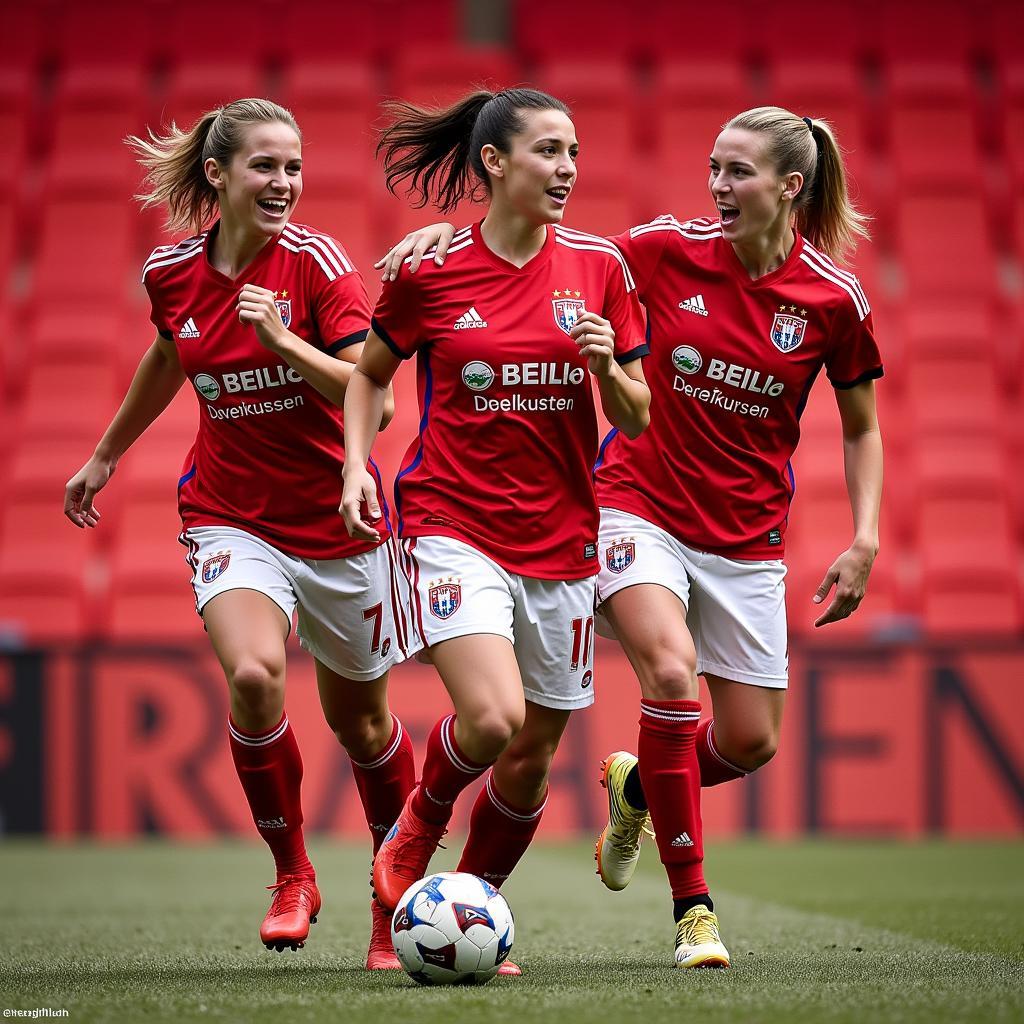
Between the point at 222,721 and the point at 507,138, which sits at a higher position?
the point at 507,138

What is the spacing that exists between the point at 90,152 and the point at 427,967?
34.1 ft

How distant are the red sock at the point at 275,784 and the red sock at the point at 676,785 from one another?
95 centimetres

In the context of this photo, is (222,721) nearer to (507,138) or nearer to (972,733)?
(972,733)

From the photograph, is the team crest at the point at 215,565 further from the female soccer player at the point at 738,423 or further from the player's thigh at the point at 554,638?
the female soccer player at the point at 738,423

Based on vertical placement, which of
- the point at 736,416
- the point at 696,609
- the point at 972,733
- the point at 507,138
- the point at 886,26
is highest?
the point at 886,26

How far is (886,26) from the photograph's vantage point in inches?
531

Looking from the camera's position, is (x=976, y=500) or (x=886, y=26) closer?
(x=976, y=500)

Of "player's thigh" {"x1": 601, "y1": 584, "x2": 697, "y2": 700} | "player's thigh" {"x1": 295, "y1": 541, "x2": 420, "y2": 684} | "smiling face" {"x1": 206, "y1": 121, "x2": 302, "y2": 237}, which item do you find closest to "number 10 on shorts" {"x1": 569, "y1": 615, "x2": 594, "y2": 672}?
"player's thigh" {"x1": 601, "y1": 584, "x2": 697, "y2": 700}

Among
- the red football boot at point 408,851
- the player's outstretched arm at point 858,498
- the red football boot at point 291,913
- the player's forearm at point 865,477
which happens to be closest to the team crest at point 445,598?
the red football boot at point 408,851

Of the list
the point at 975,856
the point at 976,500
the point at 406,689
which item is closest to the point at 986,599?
the point at 976,500

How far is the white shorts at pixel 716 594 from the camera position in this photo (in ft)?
14.3

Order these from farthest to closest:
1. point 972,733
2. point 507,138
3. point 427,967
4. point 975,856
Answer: point 972,733
point 975,856
point 507,138
point 427,967

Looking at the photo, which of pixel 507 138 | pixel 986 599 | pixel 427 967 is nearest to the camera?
pixel 427 967

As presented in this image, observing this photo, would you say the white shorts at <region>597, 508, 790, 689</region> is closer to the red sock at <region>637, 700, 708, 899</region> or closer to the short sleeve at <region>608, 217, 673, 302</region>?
the red sock at <region>637, 700, 708, 899</region>
